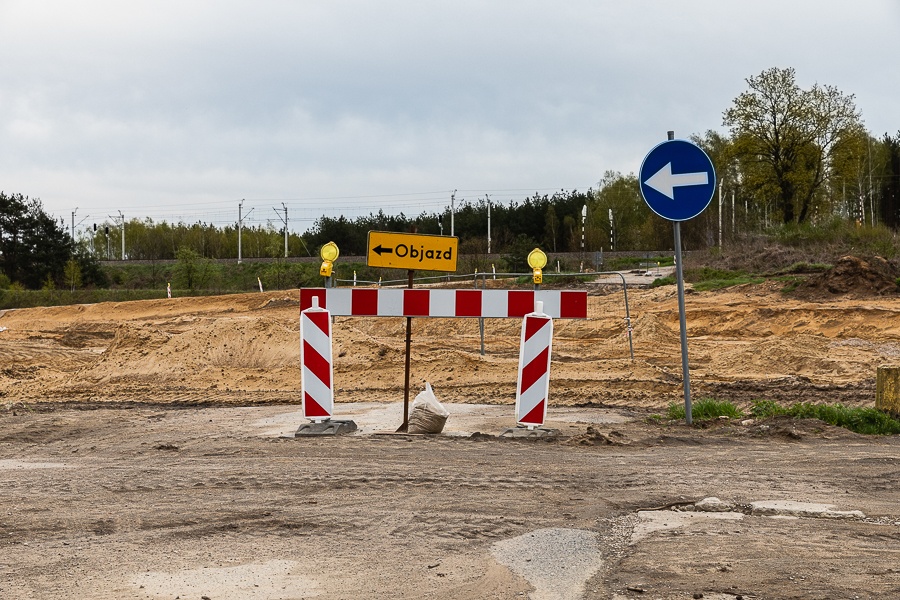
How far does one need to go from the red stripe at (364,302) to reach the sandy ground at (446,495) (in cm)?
119

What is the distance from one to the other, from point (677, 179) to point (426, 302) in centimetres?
279

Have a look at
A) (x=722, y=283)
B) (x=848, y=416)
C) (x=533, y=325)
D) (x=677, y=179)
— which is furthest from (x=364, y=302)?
(x=722, y=283)

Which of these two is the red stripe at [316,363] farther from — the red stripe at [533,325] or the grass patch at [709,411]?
the grass patch at [709,411]

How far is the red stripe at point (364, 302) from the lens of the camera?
31.2ft

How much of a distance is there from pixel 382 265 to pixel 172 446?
2.61 meters

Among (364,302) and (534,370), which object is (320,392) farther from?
(534,370)

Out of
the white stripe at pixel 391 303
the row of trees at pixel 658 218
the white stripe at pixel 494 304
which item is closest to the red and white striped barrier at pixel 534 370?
the white stripe at pixel 494 304

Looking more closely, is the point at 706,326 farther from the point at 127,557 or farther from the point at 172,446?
the point at 127,557

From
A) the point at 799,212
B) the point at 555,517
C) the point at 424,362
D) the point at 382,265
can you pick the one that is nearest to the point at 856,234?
the point at 799,212

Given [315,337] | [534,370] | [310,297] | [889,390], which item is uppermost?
[310,297]

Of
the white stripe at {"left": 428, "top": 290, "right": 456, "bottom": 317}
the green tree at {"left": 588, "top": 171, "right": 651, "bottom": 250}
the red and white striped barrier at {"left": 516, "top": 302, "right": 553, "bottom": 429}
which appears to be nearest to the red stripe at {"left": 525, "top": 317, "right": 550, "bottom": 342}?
the red and white striped barrier at {"left": 516, "top": 302, "right": 553, "bottom": 429}

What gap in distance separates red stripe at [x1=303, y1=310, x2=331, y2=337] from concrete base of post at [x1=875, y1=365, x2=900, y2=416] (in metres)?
5.44

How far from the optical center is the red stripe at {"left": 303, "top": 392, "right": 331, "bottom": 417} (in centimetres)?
910

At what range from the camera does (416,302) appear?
948 cm
